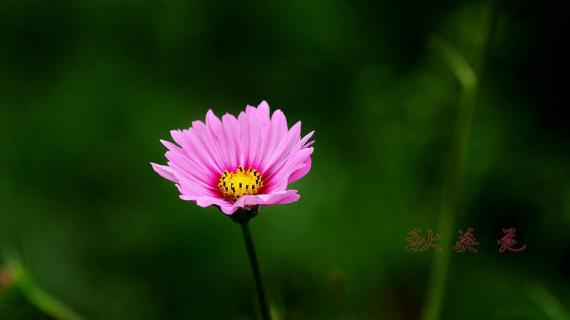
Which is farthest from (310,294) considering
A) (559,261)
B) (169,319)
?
(559,261)

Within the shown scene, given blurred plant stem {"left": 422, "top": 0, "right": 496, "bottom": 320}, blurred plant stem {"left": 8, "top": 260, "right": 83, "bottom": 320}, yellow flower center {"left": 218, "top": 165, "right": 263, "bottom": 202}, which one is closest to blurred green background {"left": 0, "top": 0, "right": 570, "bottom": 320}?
blurred plant stem {"left": 8, "top": 260, "right": 83, "bottom": 320}

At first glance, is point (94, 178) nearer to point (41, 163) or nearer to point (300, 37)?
point (41, 163)

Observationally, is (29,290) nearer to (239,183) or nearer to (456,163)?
(239,183)

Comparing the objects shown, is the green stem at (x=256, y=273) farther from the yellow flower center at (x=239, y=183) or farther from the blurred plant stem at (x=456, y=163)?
the blurred plant stem at (x=456, y=163)

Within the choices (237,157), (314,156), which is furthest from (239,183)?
(314,156)

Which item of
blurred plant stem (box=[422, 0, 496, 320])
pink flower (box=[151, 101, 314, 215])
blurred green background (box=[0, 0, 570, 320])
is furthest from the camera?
blurred green background (box=[0, 0, 570, 320])

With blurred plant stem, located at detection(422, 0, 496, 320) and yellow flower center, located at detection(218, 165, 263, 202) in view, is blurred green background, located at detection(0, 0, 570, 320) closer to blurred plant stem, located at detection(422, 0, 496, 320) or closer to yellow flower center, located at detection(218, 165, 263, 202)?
blurred plant stem, located at detection(422, 0, 496, 320)

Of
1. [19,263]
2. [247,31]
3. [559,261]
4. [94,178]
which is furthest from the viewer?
[247,31]
